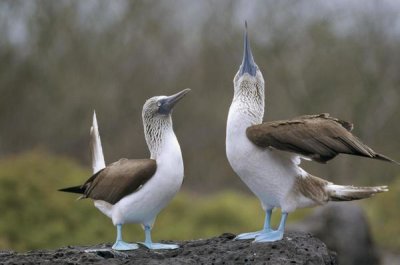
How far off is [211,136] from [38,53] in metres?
5.66

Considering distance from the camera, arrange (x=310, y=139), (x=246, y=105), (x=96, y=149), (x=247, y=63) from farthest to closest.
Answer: (x=96, y=149)
(x=247, y=63)
(x=246, y=105)
(x=310, y=139)

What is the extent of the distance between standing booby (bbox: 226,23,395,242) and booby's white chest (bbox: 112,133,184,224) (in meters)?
0.37

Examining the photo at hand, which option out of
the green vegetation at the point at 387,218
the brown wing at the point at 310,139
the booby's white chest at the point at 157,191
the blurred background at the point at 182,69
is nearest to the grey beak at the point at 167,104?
the booby's white chest at the point at 157,191

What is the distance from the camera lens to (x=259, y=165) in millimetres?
5141

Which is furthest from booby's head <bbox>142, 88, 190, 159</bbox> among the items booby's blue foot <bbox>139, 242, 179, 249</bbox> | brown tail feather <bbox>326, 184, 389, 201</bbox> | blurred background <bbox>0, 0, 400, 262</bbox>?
blurred background <bbox>0, 0, 400, 262</bbox>

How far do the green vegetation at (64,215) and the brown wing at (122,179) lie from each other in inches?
237

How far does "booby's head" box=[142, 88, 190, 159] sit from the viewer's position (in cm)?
531

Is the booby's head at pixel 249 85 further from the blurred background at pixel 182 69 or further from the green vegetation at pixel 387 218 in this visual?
the blurred background at pixel 182 69

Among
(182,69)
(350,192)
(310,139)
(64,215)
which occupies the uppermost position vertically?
(182,69)

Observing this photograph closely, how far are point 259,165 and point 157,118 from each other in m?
0.76

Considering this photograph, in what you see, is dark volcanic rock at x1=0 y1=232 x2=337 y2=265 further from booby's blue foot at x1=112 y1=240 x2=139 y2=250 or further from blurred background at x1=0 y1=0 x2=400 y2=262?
blurred background at x1=0 y1=0 x2=400 y2=262

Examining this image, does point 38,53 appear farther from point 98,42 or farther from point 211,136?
point 211,136

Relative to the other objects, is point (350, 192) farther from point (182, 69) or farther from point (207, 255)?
point (182, 69)

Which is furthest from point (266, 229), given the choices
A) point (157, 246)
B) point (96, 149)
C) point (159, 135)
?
point (96, 149)
